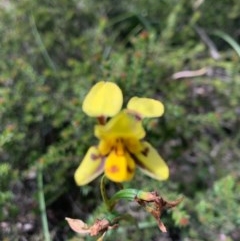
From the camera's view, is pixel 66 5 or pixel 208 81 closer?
pixel 208 81

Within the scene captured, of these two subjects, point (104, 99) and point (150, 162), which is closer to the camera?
point (104, 99)

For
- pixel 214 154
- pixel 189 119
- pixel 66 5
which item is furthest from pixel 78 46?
pixel 214 154

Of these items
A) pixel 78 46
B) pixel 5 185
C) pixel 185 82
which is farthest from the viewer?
pixel 78 46

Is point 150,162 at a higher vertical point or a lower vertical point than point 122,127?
lower

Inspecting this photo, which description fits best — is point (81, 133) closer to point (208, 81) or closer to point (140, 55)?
point (140, 55)

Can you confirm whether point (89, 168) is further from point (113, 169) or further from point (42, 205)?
point (42, 205)

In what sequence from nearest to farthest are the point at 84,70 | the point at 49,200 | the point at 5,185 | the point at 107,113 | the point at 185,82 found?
the point at 107,113 < the point at 5,185 < the point at 49,200 < the point at 84,70 < the point at 185,82

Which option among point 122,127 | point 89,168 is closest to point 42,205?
point 89,168

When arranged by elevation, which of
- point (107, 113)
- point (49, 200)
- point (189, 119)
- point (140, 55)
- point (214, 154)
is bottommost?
point (214, 154)
